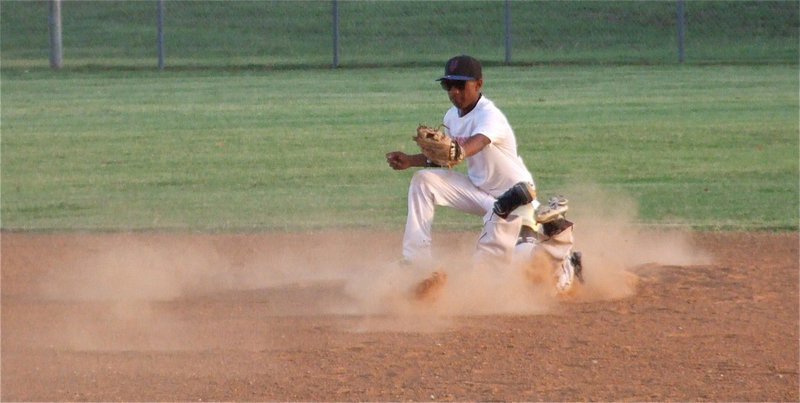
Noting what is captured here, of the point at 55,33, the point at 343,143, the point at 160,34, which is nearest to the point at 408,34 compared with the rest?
the point at 160,34

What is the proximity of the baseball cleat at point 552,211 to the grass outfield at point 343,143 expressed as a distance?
3146mm

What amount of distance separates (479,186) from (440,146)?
2.22 ft

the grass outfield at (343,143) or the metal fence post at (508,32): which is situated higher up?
the metal fence post at (508,32)

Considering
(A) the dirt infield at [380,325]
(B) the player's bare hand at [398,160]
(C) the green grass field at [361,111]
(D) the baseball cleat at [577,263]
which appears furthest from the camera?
(C) the green grass field at [361,111]

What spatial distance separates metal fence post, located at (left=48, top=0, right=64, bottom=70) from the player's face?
1924 cm

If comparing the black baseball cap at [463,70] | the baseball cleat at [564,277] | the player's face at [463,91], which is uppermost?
the black baseball cap at [463,70]

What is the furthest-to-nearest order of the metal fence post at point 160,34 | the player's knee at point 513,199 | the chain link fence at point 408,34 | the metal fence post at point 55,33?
the chain link fence at point 408,34 → the metal fence post at point 55,33 → the metal fence post at point 160,34 → the player's knee at point 513,199

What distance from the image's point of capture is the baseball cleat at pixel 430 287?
309 inches

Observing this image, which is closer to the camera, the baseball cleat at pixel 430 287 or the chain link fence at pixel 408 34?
the baseball cleat at pixel 430 287

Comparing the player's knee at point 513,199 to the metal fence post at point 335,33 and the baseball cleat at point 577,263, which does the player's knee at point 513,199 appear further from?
the metal fence post at point 335,33

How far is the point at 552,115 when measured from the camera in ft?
A: 63.0

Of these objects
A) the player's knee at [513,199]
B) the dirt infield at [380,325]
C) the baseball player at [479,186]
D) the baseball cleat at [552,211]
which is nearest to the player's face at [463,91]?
the baseball player at [479,186]

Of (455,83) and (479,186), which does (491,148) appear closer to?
(479,186)

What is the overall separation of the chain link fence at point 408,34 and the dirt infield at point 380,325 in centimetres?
1725
